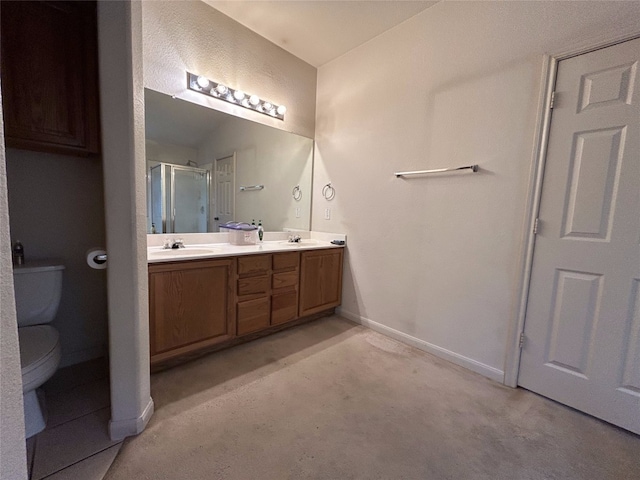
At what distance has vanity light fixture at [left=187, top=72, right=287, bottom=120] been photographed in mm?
2029

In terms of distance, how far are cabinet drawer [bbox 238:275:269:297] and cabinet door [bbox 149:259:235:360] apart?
94 millimetres

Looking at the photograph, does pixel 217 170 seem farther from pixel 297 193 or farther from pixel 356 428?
pixel 356 428

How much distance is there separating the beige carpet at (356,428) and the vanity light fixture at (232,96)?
79.6 inches

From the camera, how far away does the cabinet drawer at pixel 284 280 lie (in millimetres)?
2189

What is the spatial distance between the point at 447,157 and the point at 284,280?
1.56 metres

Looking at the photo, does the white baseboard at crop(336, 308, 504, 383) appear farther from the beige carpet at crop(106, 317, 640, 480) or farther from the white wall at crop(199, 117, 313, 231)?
the white wall at crop(199, 117, 313, 231)

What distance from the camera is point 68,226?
5.50 ft

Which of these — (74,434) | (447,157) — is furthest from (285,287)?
(447,157)

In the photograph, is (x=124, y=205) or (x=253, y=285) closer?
(x=124, y=205)

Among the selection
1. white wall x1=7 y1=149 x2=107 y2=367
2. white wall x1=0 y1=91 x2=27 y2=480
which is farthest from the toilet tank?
white wall x1=0 y1=91 x2=27 y2=480

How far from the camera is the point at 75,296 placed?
1738 millimetres

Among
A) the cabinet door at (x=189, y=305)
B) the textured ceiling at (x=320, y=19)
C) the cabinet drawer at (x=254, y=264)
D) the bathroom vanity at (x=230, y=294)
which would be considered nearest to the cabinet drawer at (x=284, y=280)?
the bathroom vanity at (x=230, y=294)

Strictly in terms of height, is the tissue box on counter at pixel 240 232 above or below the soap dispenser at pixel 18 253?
above

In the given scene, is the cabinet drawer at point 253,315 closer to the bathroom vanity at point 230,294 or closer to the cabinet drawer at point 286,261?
the bathroom vanity at point 230,294
